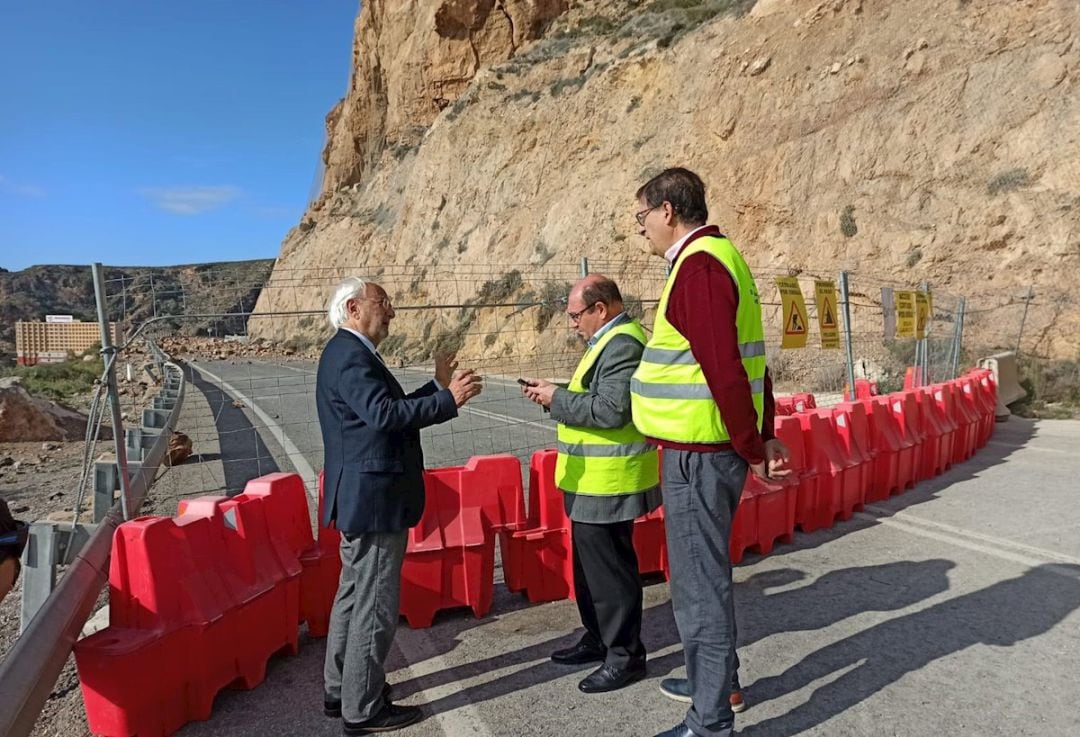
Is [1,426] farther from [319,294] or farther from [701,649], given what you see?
[319,294]

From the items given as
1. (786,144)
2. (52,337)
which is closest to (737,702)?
(786,144)

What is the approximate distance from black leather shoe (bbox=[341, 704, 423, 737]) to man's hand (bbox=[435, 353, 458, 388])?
142 cm

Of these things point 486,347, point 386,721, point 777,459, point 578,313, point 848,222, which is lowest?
point 386,721

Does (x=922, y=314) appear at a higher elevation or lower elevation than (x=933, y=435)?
higher

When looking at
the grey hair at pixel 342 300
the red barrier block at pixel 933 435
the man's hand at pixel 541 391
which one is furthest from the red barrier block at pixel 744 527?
the red barrier block at pixel 933 435

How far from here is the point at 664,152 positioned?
2484cm

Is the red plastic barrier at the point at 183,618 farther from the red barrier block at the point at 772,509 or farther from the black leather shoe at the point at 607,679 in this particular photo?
the red barrier block at the point at 772,509

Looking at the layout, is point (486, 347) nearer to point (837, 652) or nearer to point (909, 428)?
point (909, 428)

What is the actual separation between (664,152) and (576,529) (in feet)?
76.9

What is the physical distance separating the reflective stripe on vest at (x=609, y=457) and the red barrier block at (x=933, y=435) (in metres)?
5.01

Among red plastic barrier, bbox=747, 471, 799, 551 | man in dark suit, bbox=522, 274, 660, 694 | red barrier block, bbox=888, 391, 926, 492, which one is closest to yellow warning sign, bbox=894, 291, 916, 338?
red barrier block, bbox=888, 391, 926, 492

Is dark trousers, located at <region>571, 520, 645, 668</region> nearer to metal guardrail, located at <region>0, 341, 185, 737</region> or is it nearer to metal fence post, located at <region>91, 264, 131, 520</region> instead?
metal guardrail, located at <region>0, 341, 185, 737</region>

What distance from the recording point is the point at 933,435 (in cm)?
712

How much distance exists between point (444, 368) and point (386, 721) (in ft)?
5.00
